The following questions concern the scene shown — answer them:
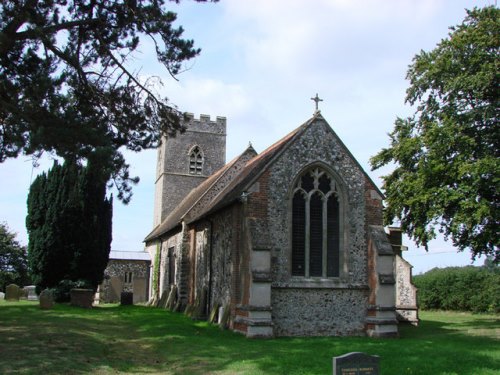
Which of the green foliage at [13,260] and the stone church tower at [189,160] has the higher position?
the stone church tower at [189,160]

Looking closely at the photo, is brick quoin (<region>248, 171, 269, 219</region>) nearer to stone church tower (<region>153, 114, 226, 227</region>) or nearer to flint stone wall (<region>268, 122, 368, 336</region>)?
flint stone wall (<region>268, 122, 368, 336</region>)

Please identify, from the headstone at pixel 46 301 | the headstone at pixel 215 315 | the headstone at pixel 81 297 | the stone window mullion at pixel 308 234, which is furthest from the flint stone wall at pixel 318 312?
the headstone at pixel 81 297

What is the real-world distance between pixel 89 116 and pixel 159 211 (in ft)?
87.9

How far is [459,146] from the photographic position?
72.5 feet

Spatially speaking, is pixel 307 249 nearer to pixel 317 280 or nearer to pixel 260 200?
pixel 317 280

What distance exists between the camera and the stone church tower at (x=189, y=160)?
134ft

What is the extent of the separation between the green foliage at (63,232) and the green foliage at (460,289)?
22.8 metres

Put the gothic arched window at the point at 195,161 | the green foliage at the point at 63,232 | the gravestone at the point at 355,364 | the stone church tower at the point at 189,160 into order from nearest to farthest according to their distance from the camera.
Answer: the gravestone at the point at 355,364 < the green foliage at the point at 63,232 < the stone church tower at the point at 189,160 < the gothic arched window at the point at 195,161

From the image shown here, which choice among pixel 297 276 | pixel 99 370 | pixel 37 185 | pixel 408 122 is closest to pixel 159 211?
pixel 37 185

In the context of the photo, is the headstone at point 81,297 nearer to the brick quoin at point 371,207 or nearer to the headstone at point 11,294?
the headstone at point 11,294

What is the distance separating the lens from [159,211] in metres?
41.0

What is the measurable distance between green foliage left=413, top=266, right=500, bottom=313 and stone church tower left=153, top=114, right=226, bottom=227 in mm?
18341

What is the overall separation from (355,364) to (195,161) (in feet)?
115

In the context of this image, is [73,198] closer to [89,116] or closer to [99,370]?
[89,116]
